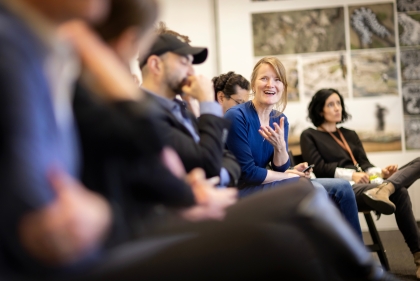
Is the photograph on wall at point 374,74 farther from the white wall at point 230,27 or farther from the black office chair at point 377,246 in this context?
the black office chair at point 377,246

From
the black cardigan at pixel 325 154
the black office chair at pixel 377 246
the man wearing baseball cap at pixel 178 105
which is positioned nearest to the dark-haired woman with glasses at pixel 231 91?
the black office chair at pixel 377 246

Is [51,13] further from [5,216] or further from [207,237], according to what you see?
[207,237]

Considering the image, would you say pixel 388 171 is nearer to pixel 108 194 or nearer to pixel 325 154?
pixel 325 154

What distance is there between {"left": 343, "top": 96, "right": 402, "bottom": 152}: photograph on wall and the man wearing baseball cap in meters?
4.28

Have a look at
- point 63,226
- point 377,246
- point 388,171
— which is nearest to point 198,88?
point 63,226

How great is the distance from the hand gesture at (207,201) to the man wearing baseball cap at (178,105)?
103 millimetres

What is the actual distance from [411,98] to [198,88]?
4.60 metres

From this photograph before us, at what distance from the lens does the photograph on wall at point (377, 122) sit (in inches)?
229

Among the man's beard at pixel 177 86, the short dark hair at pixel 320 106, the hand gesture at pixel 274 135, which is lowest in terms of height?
the hand gesture at pixel 274 135

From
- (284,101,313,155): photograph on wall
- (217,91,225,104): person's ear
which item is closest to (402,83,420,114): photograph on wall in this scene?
(284,101,313,155): photograph on wall

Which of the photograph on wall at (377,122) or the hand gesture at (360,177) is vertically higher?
the photograph on wall at (377,122)

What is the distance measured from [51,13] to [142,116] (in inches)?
8.5

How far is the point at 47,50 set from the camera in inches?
32.5

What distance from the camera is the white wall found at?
5.79 metres
